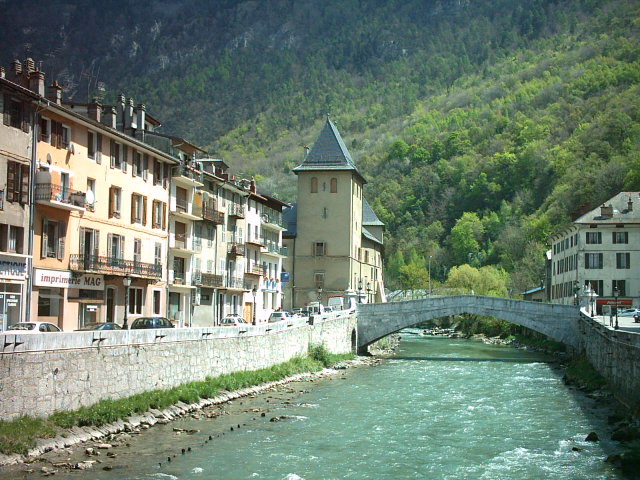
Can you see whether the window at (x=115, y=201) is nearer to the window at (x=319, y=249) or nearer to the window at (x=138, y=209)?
the window at (x=138, y=209)

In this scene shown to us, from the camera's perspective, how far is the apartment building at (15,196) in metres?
33.7

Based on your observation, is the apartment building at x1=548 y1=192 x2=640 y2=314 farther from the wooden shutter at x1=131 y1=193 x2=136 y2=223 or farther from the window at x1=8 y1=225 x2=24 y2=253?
the window at x1=8 y1=225 x2=24 y2=253

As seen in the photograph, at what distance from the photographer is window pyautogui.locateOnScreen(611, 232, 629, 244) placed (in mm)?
69688

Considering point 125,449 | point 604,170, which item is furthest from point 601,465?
point 604,170

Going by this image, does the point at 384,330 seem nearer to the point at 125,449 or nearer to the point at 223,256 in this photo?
the point at 223,256

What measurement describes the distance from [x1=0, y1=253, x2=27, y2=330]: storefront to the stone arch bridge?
3537cm

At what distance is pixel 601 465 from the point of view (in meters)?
24.4

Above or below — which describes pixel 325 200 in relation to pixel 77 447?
above

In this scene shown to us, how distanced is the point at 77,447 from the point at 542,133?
15349 cm

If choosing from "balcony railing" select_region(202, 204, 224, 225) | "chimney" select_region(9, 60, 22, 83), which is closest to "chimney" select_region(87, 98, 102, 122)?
"chimney" select_region(9, 60, 22, 83)

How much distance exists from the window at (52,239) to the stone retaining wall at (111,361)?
7881 millimetres

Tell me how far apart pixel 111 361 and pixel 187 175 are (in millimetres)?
26283

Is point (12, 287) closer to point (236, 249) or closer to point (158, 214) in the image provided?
point (158, 214)

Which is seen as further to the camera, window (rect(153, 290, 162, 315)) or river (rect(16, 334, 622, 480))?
window (rect(153, 290, 162, 315))
